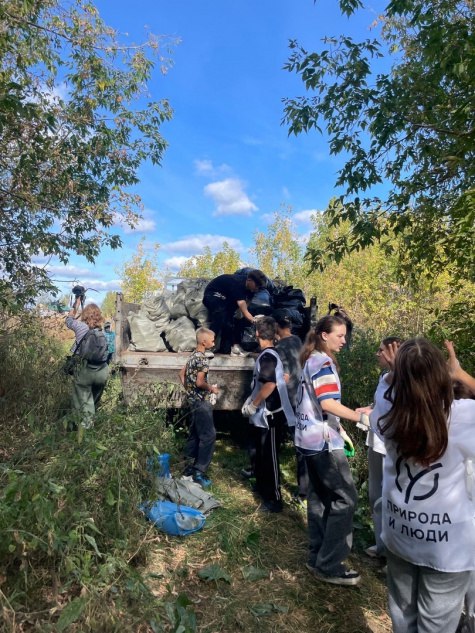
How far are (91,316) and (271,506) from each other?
8.64ft

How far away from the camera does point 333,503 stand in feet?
9.93

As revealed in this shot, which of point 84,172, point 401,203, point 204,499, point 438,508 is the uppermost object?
point 84,172

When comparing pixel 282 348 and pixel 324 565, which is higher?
pixel 282 348

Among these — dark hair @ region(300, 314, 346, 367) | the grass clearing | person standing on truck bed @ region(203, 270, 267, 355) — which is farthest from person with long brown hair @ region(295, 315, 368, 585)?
person standing on truck bed @ region(203, 270, 267, 355)

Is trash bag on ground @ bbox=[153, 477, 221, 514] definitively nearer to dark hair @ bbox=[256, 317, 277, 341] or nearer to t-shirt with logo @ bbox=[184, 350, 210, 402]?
t-shirt with logo @ bbox=[184, 350, 210, 402]

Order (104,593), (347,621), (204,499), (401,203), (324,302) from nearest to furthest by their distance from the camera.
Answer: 1. (104,593)
2. (347,621)
3. (204,499)
4. (401,203)
5. (324,302)

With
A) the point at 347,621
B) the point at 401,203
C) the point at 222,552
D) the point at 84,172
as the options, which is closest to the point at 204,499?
the point at 222,552

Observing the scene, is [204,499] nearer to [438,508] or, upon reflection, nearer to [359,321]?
[438,508]

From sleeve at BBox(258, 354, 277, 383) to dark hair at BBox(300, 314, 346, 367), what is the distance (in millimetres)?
902

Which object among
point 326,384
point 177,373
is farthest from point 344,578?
point 177,373

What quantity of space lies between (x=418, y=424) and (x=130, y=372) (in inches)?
147

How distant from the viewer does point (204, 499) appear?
3.90m

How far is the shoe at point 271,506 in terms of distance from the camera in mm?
4133

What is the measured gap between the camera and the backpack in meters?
4.80
